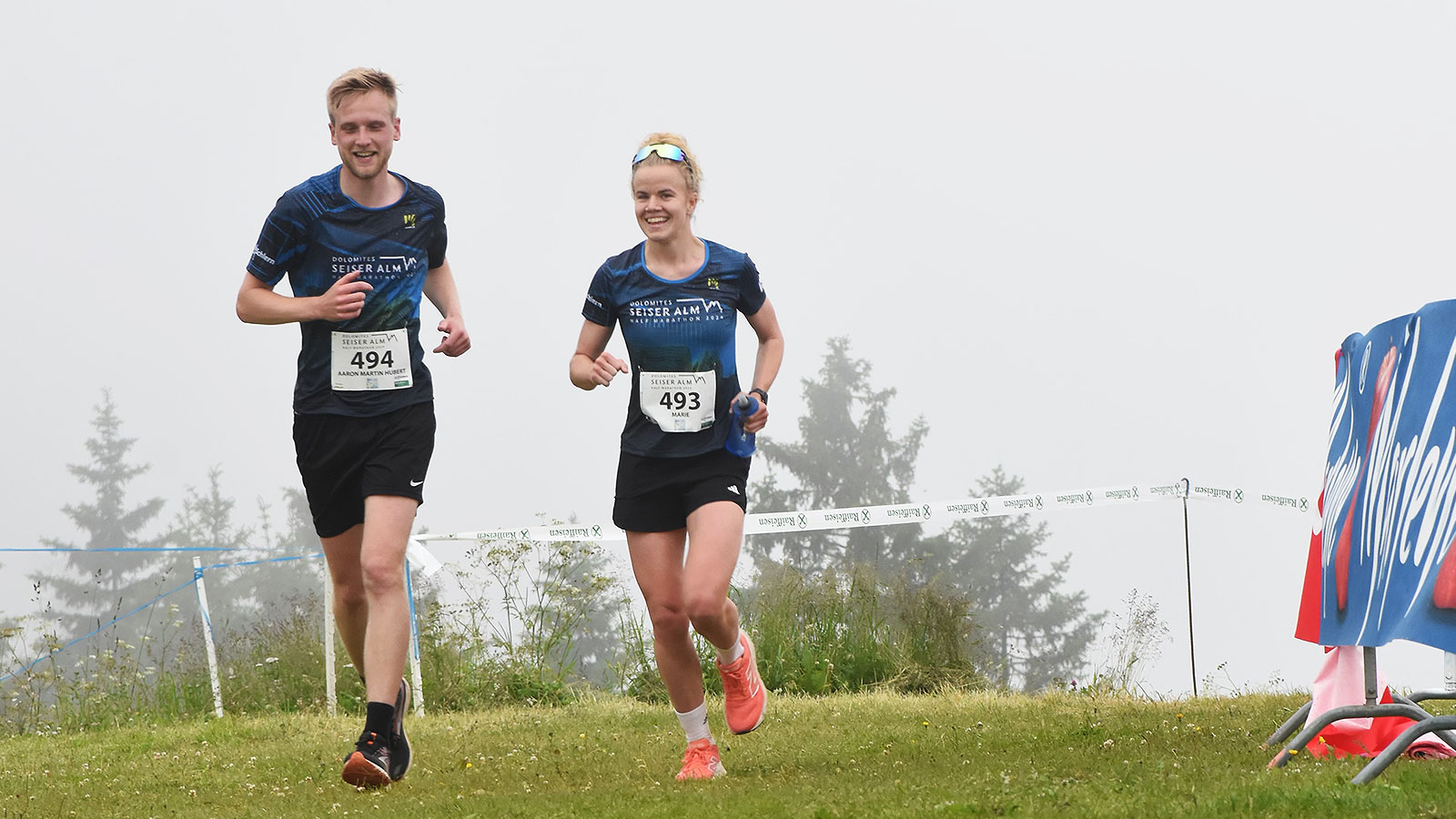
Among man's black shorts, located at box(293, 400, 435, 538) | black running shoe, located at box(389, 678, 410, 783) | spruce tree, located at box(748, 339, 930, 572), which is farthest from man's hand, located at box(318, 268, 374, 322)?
spruce tree, located at box(748, 339, 930, 572)

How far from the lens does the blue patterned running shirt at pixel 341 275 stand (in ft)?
16.9

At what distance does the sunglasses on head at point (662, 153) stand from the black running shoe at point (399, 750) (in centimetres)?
209

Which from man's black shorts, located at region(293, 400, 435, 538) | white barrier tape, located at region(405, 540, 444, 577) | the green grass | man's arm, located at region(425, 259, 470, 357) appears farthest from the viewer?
white barrier tape, located at region(405, 540, 444, 577)

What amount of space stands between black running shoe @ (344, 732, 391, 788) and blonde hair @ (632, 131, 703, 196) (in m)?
2.21

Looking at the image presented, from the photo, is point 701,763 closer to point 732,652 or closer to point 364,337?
point 732,652

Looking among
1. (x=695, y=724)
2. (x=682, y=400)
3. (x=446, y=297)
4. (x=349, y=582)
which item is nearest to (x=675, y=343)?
(x=682, y=400)

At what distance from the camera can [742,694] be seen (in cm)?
519

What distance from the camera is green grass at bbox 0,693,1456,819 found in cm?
358

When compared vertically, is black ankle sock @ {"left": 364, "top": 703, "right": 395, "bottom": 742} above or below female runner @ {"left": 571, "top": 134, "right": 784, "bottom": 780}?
below

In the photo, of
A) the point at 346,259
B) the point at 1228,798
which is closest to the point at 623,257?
the point at 346,259

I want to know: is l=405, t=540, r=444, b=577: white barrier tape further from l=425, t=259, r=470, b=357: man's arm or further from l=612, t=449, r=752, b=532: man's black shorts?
l=612, t=449, r=752, b=532: man's black shorts

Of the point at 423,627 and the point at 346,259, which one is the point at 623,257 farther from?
the point at 423,627

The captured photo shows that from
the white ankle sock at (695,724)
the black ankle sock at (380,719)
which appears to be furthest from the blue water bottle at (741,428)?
the black ankle sock at (380,719)

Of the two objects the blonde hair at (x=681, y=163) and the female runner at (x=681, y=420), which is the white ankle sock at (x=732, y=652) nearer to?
the female runner at (x=681, y=420)
